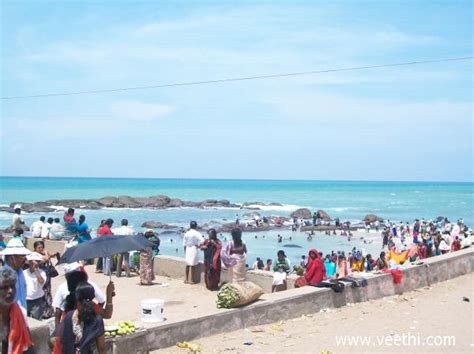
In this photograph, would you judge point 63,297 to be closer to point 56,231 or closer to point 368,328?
point 368,328

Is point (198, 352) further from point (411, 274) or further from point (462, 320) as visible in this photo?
point (411, 274)

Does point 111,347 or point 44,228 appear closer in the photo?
point 111,347

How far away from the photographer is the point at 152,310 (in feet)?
23.2

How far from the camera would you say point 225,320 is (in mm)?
7730

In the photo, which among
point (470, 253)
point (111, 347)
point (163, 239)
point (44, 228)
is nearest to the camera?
point (111, 347)

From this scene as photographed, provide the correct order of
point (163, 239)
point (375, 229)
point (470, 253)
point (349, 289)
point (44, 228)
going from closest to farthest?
1. point (349, 289)
2. point (470, 253)
3. point (44, 228)
4. point (163, 239)
5. point (375, 229)

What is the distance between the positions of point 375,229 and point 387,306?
3921cm

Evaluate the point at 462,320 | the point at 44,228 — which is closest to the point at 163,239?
the point at 44,228

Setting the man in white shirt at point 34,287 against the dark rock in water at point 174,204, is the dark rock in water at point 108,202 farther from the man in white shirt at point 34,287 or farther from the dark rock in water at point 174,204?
the man in white shirt at point 34,287

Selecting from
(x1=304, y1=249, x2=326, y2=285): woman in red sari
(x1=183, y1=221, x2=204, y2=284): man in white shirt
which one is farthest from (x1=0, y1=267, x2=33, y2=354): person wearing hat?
(x1=183, y1=221, x2=204, y2=284): man in white shirt

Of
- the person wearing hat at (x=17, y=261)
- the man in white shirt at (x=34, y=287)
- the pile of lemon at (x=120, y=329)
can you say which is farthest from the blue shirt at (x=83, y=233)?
the person wearing hat at (x=17, y=261)

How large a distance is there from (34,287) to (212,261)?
4890 mm

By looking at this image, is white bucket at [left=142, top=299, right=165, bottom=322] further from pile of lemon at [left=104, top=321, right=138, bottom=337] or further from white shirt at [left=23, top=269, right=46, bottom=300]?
white shirt at [left=23, top=269, right=46, bottom=300]

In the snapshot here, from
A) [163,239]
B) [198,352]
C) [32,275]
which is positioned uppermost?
[32,275]
